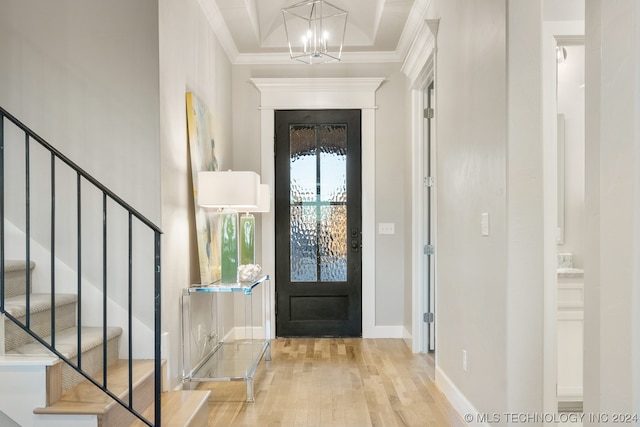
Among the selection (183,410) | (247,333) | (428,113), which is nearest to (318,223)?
(247,333)

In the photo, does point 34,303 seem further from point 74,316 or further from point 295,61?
point 295,61

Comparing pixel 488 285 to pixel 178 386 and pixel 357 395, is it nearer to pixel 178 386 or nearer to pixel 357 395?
pixel 357 395

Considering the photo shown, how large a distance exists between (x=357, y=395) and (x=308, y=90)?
9.90 ft

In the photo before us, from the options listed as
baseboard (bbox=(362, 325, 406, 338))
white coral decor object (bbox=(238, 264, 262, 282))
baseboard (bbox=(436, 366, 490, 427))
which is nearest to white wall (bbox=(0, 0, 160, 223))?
white coral decor object (bbox=(238, 264, 262, 282))

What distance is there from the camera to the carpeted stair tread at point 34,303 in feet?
7.93

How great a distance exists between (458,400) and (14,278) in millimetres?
2548

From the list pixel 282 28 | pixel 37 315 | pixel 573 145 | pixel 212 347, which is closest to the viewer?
pixel 37 315

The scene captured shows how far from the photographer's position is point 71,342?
2.61 metres

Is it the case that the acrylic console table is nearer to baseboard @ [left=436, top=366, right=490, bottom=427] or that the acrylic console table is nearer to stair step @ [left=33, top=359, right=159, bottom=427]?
stair step @ [left=33, top=359, right=159, bottom=427]

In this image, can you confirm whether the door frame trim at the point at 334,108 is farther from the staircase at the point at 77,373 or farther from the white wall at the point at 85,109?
the staircase at the point at 77,373

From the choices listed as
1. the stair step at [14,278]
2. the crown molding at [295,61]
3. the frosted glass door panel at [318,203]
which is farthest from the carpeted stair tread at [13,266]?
the crown molding at [295,61]

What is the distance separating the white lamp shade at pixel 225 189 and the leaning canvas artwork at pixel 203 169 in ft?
0.47

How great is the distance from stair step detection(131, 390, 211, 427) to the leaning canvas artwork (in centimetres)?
87

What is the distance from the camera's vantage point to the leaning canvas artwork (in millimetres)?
3580
